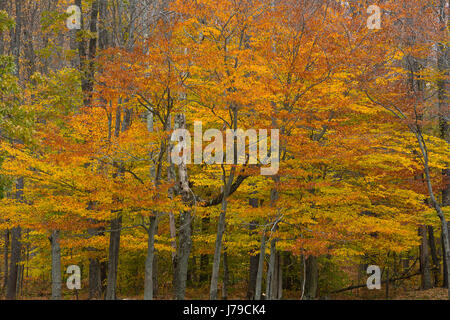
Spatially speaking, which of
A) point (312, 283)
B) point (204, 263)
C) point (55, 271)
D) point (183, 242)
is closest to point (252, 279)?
point (312, 283)

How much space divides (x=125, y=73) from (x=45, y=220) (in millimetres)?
5176

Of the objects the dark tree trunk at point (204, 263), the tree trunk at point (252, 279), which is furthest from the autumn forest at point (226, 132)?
the dark tree trunk at point (204, 263)

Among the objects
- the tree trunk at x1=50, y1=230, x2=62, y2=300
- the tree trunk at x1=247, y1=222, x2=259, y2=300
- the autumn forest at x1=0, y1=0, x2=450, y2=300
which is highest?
the autumn forest at x1=0, y1=0, x2=450, y2=300

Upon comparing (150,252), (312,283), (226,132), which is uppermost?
(226,132)

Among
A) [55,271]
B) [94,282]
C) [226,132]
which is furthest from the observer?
[94,282]

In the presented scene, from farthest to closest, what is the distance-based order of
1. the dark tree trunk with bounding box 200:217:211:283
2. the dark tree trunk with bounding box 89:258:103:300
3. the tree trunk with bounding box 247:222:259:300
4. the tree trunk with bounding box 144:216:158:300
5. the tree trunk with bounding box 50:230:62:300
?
the dark tree trunk with bounding box 200:217:211:283, the tree trunk with bounding box 247:222:259:300, the dark tree trunk with bounding box 89:258:103:300, the tree trunk with bounding box 50:230:62:300, the tree trunk with bounding box 144:216:158:300

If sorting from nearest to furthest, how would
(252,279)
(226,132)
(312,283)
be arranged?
(226,132)
(312,283)
(252,279)

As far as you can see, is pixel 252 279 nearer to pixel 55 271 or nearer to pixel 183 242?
pixel 183 242

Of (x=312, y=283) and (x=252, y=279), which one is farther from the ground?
(x=312, y=283)

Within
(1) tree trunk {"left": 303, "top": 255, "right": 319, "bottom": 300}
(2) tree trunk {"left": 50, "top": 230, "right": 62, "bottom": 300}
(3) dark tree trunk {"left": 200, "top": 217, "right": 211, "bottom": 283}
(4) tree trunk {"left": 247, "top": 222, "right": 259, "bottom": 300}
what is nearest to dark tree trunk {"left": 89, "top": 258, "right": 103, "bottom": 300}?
(2) tree trunk {"left": 50, "top": 230, "right": 62, "bottom": 300}

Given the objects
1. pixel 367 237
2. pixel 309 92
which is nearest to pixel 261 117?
pixel 309 92

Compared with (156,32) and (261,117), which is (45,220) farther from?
(261,117)

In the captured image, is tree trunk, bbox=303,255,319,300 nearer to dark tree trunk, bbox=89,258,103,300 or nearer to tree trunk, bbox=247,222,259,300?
tree trunk, bbox=247,222,259,300

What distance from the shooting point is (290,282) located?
20516 millimetres
